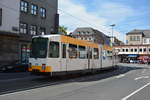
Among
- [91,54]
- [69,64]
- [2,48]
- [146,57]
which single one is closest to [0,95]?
[69,64]

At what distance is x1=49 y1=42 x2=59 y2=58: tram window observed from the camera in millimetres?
16156

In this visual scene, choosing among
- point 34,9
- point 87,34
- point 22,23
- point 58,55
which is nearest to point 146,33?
point 87,34

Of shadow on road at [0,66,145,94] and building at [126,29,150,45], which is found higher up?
building at [126,29,150,45]

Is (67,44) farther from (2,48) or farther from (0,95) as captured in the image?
(2,48)

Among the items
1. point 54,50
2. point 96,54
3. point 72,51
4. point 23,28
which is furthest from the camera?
point 23,28

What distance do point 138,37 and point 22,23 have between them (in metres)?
74.7

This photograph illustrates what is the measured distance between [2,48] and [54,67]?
1621 centimetres

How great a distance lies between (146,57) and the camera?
85375 millimetres

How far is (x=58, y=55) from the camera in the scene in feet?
54.6

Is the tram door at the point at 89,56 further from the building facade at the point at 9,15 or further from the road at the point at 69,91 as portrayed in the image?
the building facade at the point at 9,15

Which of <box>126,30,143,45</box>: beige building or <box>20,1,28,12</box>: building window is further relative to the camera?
<box>126,30,143,45</box>: beige building

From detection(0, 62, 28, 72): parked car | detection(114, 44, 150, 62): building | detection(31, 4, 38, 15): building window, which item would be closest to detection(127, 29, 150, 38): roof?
detection(114, 44, 150, 62): building

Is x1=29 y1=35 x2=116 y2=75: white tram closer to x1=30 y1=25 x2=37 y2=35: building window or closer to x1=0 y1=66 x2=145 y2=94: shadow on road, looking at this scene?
x1=0 y1=66 x2=145 y2=94: shadow on road

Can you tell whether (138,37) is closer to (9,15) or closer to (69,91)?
(9,15)
